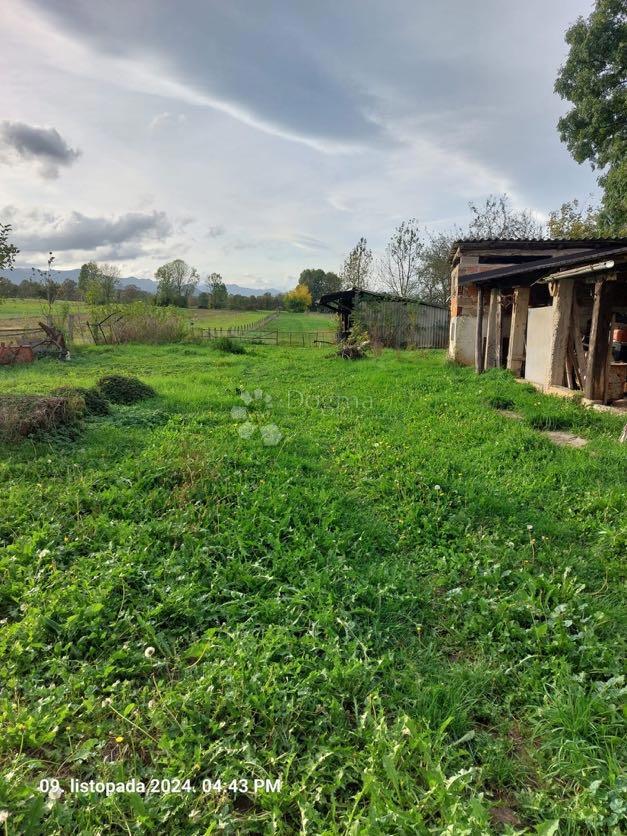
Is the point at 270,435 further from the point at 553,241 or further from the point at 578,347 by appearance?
the point at 553,241

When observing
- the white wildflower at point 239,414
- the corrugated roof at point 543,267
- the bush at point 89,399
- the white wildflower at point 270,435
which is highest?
the corrugated roof at point 543,267

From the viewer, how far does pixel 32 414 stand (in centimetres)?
526

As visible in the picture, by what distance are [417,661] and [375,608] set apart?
1.49 ft

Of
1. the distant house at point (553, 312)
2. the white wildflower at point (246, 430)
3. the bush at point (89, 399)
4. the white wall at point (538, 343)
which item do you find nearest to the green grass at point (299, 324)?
the distant house at point (553, 312)

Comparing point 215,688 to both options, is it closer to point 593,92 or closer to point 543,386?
point 543,386

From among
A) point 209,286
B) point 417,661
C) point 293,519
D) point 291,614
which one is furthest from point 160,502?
point 209,286

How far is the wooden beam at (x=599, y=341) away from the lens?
23.3ft

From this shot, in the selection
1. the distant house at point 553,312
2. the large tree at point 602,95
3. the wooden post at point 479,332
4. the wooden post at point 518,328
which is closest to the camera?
the distant house at point 553,312

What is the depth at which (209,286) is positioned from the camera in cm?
5947

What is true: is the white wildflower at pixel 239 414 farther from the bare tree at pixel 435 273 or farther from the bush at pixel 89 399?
the bare tree at pixel 435 273

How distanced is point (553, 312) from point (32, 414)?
8595 millimetres

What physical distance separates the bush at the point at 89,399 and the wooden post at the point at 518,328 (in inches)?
353

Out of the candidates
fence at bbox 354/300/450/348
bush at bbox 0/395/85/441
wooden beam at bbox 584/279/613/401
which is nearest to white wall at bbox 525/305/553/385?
wooden beam at bbox 584/279/613/401

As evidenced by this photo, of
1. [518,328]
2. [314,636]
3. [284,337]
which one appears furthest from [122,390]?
[284,337]
